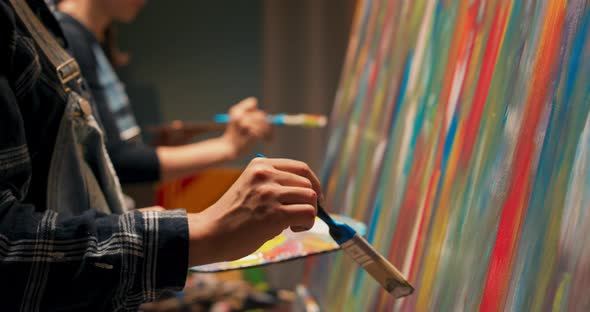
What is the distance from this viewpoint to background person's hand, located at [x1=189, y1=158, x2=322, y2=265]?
17.6 inches

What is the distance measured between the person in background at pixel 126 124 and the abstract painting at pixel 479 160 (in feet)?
1.48

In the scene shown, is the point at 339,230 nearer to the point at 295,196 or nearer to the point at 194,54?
the point at 295,196

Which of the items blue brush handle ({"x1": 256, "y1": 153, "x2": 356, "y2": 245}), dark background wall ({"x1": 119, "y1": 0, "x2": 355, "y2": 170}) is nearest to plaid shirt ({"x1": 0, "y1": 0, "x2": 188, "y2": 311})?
blue brush handle ({"x1": 256, "y1": 153, "x2": 356, "y2": 245})

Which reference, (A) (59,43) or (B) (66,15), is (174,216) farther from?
(B) (66,15)

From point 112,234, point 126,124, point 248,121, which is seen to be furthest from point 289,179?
point 126,124

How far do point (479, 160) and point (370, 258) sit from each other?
116 mm

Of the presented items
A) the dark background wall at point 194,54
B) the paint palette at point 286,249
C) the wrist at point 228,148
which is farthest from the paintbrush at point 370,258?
the dark background wall at point 194,54

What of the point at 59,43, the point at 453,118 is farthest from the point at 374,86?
the point at 59,43

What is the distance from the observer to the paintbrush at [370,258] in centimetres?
49

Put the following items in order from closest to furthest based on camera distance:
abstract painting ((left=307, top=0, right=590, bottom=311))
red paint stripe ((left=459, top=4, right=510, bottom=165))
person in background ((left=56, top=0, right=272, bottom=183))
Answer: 1. abstract painting ((left=307, top=0, right=590, bottom=311))
2. red paint stripe ((left=459, top=4, right=510, bottom=165))
3. person in background ((left=56, top=0, right=272, bottom=183))

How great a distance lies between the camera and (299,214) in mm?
448

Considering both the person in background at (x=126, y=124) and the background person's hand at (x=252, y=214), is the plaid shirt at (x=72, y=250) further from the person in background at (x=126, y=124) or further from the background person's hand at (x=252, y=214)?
the person in background at (x=126, y=124)

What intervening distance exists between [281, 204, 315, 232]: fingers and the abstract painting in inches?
5.3

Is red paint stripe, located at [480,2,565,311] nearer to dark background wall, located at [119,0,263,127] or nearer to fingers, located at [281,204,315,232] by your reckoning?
fingers, located at [281,204,315,232]
